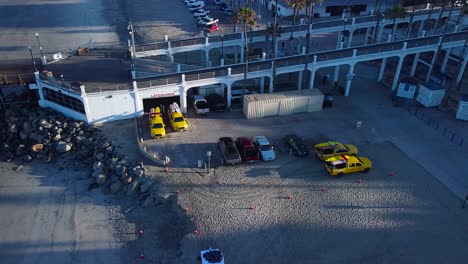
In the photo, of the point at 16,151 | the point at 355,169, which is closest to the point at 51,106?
the point at 16,151

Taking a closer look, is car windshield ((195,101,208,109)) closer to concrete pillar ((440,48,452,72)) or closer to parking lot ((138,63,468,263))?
parking lot ((138,63,468,263))

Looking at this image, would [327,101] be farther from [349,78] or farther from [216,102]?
[216,102]

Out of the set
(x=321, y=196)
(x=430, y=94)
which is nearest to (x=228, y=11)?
(x=430, y=94)

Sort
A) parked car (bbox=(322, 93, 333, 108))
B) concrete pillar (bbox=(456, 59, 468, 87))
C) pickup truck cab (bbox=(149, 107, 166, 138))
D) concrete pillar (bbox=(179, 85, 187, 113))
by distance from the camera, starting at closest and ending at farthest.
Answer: pickup truck cab (bbox=(149, 107, 166, 138)), concrete pillar (bbox=(179, 85, 187, 113)), parked car (bbox=(322, 93, 333, 108)), concrete pillar (bbox=(456, 59, 468, 87))

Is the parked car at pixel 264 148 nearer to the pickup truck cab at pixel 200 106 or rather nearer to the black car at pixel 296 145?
the black car at pixel 296 145

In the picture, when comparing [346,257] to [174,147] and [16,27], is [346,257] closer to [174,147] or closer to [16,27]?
[174,147]

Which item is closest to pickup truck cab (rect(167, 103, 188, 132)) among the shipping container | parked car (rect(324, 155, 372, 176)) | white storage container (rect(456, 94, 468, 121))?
the shipping container
